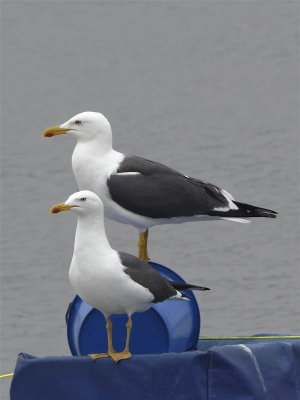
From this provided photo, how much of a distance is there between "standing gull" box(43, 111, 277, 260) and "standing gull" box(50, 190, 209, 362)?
98 cm

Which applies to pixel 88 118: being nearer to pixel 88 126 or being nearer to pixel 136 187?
pixel 88 126

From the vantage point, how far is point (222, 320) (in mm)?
15922

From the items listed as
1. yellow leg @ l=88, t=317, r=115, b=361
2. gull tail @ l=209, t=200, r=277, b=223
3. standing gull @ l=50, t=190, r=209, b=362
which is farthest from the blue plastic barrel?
gull tail @ l=209, t=200, r=277, b=223

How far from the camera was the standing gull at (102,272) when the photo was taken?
8609 millimetres

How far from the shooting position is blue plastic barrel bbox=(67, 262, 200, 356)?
9234 millimetres

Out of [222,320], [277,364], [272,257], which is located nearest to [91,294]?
[277,364]

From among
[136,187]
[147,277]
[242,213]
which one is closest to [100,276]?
[147,277]

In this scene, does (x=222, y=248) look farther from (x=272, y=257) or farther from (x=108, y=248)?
(x=108, y=248)

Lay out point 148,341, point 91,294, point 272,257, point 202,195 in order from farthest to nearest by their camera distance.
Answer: point 272,257
point 202,195
point 148,341
point 91,294

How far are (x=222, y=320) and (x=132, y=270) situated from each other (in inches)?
288

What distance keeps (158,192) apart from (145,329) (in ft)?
3.27

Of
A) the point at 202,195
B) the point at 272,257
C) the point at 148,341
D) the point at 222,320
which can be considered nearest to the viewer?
the point at 148,341

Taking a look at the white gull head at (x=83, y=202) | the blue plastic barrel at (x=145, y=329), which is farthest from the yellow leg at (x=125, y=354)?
the white gull head at (x=83, y=202)

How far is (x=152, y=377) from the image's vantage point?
8766 mm
